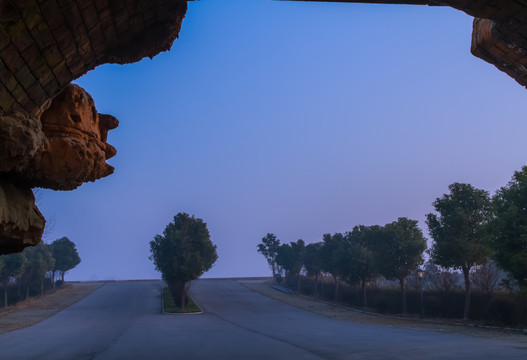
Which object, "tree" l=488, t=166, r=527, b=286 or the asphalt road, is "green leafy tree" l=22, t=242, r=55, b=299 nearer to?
the asphalt road

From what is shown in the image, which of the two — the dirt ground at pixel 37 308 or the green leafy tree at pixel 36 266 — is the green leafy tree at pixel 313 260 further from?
the green leafy tree at pixel 36 266

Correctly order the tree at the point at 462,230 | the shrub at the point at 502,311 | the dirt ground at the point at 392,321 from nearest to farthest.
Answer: the dirt ground at the point at 392,321 < the shrub at the point at 502,311 < the tree at the point at 462,230

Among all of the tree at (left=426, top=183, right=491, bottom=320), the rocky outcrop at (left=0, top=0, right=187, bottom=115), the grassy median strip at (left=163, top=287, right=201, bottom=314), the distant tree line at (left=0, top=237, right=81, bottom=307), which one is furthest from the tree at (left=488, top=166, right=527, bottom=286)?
the distant tree line at (left=0, top=237, right=81, bottom=307)

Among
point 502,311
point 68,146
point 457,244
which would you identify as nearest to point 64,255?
point 457,244

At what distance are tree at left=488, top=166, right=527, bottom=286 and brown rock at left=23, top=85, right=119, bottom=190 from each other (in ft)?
64.5

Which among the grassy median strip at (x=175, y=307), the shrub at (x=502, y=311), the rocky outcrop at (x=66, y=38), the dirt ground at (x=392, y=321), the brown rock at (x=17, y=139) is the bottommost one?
the grassy median strip at (x=175, y=307)

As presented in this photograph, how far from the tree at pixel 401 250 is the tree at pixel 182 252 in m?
14.6

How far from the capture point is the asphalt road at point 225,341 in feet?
42.5

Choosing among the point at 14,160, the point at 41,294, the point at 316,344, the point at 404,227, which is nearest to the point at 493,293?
the point at 404,227

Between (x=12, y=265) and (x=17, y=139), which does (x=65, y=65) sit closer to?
(x=17, y=139)

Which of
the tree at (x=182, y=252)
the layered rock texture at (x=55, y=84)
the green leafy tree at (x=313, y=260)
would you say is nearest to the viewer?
the layered rock texture at (x=55, y=84)

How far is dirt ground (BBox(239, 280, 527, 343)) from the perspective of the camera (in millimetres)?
19150

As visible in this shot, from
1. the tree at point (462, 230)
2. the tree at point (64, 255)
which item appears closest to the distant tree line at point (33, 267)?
the tree at point (64, 255)

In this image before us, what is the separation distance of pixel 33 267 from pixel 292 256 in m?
30.8
